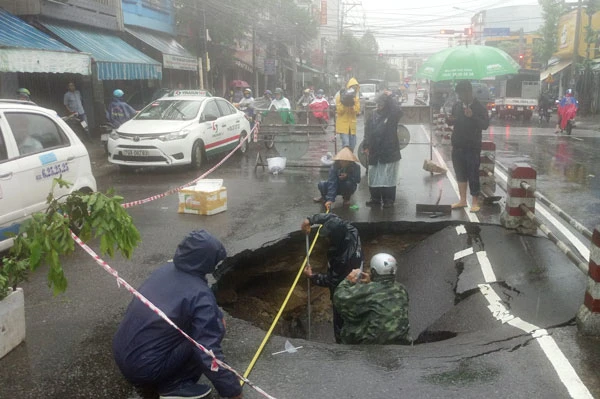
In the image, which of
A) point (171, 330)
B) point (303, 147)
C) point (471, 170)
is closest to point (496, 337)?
point (171, 330)

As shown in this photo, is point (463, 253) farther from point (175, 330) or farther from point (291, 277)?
point (175, 330)

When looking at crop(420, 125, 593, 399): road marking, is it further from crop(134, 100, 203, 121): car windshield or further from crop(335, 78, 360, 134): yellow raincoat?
crop(134, 100, 203, 121): car windshield

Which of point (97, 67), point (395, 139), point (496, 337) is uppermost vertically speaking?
point (97, 67)

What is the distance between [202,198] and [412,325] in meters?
3.72

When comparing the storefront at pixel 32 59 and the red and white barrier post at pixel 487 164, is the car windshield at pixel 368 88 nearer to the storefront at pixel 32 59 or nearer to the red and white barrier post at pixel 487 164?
the storefront at pixel 32 59

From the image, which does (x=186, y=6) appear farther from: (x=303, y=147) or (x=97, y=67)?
(x=303, y=147)

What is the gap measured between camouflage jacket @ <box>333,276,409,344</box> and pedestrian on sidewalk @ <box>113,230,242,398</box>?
1448 millimetres

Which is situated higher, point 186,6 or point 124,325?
point 186,6

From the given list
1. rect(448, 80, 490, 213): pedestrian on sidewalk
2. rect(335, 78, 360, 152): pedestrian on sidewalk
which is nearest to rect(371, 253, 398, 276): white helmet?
rect(448, 80, 490, 213): pedestrian on sidewalk

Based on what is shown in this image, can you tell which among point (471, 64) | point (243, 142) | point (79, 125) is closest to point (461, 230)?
point (471, 64)

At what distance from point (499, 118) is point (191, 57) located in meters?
18.7

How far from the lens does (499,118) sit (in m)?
33.5

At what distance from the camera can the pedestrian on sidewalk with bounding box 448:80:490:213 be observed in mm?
7879

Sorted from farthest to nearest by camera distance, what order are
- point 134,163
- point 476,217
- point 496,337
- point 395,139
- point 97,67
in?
point 97,67 → point 134,163 → point 395,139 → point 476,217 → point 496,337
